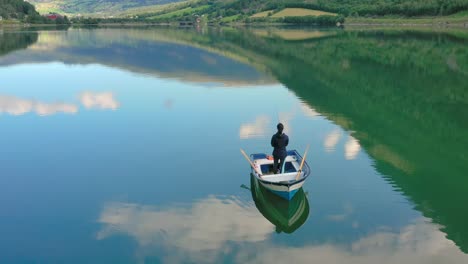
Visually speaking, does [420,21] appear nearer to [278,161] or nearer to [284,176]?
[278,161]

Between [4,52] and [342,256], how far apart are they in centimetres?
9619

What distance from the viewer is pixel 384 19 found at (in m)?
190

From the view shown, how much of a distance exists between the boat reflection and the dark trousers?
43.9 inches

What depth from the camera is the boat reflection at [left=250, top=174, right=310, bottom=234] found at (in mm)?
17688

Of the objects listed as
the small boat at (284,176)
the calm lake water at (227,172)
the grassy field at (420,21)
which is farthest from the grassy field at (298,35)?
the small boat at (284,176)

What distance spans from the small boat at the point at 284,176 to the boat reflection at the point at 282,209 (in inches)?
21.4

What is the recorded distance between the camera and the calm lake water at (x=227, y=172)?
16.3 metres

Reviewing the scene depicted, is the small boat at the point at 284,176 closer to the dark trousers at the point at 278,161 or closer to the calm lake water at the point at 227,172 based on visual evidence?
the dark trousers at the point at 278,161

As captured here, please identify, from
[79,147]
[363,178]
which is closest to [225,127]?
[79,147]

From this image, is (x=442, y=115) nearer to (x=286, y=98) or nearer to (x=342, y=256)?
(x=286, y=98)

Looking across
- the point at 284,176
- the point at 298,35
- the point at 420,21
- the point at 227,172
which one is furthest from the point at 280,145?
the point at 420,21

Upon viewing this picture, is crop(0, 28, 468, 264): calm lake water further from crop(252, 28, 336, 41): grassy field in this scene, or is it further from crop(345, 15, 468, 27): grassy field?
crop(345, 15, 468, 27): grassy field

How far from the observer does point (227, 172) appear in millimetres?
23484

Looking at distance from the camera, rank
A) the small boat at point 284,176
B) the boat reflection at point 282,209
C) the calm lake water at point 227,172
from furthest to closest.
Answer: the small boat at point 284,176 → the boat reflection at point 282,209 → the calm lake water at point 227,172
